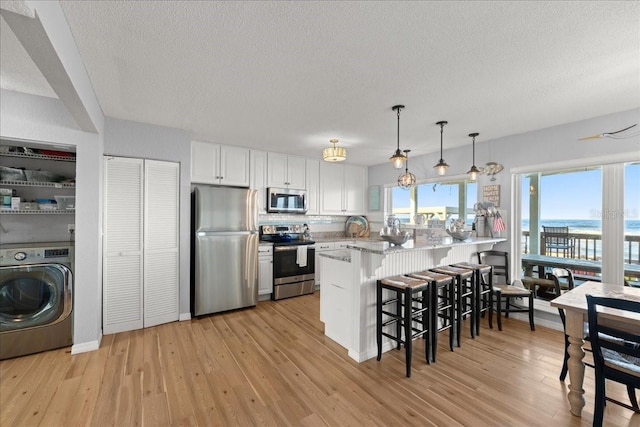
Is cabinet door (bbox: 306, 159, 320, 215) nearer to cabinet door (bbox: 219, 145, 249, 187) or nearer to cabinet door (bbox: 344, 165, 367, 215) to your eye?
cabinet door (bbox: 344, 165, 367, 215)

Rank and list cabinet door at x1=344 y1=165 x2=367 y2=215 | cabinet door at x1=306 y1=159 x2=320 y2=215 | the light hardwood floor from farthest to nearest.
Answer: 1. cabinet door at x1=344 y1=165 x2=367 y2=215
2. cabinet door at x1=306 y1=159 x2=320 y2=215
3. the light hardwood floor

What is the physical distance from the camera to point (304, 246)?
4586 mm

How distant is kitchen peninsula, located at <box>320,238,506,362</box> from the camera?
99.0 inches

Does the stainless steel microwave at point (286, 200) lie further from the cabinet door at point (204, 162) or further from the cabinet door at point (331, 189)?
the cabinet door at point (204, 162)

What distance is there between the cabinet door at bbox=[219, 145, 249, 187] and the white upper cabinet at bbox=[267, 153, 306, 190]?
0.40 meters

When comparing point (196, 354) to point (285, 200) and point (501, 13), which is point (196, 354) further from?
point (501, 13)

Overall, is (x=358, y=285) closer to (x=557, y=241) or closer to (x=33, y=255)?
(x=557, y=241)

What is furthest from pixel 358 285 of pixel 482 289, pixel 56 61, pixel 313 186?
pixel 313 186

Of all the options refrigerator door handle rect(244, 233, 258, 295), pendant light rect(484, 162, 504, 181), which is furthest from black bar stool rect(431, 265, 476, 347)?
refrigerator door handle rect(244, 233, 258, 295)

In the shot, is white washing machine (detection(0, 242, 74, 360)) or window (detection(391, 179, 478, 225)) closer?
white washing machine (detection(0, 242, 74, 360))

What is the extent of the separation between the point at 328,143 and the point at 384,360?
2.88 meters

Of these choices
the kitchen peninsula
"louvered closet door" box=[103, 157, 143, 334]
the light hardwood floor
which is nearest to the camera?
the light hardwood floor

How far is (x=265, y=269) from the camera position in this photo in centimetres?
429

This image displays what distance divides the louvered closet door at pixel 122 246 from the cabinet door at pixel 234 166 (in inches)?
46.6
